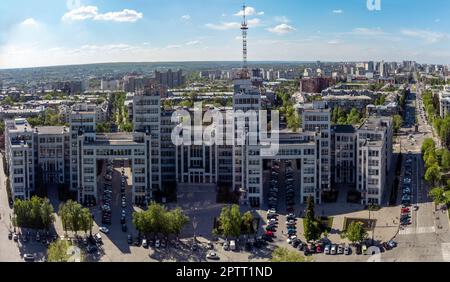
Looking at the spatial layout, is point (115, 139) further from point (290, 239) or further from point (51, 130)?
point (290, 239)

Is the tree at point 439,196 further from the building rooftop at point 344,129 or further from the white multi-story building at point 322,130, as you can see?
the building rooftop at point 344,129

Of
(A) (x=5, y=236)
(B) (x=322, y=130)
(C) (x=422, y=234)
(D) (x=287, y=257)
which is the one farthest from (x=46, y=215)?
(C) (x=422, y=234)

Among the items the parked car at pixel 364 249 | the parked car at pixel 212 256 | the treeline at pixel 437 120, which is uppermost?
the treeline at pixel 437 120

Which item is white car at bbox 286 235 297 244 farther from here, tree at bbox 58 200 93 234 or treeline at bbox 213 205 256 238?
tree at bbox 58 200 93 234

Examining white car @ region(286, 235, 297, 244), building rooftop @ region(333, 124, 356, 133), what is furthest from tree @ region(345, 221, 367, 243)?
building rooftop @ region(333, 124, 356, 133)

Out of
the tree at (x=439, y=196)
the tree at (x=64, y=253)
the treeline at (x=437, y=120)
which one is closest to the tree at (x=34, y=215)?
the tree at (x=64, y=253)

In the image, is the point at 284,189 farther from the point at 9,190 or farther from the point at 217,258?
the point at 9,190

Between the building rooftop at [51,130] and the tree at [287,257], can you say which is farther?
the building rooftop at [51,130]

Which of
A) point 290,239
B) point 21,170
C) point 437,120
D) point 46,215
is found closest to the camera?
point 290,239
